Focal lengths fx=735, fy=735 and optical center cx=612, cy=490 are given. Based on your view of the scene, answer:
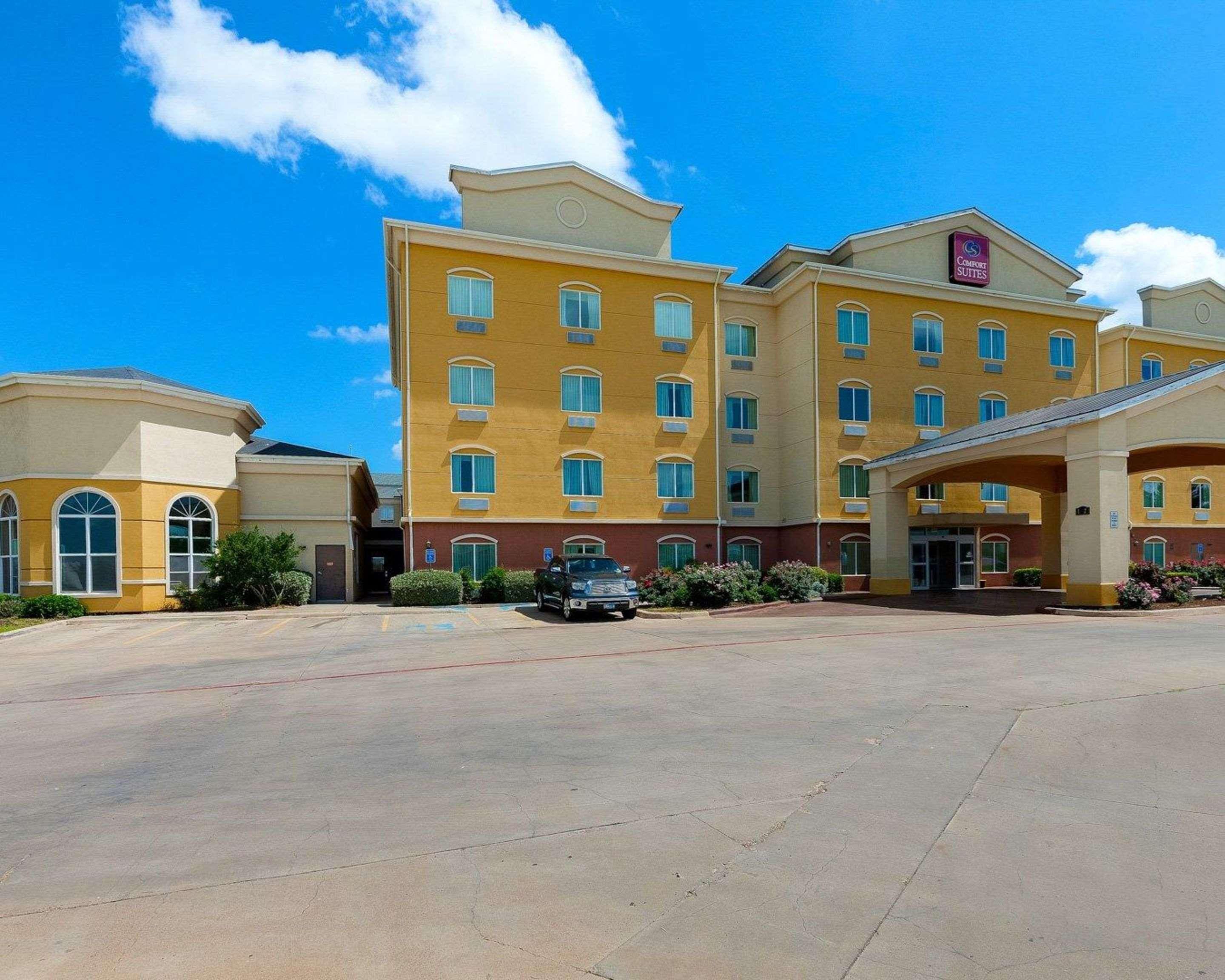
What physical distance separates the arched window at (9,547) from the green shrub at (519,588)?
595 inches

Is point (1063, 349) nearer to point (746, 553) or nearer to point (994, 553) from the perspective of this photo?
point (994, 553)

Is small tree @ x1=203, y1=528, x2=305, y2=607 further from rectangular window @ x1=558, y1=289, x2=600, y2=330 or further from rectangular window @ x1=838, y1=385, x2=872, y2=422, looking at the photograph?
rectangular window @ x1=838, y1=385, x2=872, y2=422

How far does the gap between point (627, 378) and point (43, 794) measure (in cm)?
2505

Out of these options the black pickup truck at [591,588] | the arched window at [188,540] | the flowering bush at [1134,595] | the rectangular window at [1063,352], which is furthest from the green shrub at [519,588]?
the rectangular window at [1063,352]

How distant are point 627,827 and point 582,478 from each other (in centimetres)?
2402

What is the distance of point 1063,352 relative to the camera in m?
34.2

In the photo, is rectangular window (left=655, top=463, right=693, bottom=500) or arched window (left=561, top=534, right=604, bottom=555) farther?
rectangular window (left=655, top=463, right=693, bottom=500)

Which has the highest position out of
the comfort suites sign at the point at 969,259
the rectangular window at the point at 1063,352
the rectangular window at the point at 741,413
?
the comfort suites sign at the point at 969,259

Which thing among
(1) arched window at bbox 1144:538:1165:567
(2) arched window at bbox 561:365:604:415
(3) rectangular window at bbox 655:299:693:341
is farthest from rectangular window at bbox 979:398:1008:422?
(2) arched window at bbox 561:365:604:415

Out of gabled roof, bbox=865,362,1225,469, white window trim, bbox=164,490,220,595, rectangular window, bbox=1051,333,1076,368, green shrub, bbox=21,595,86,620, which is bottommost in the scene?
green shrub, bbox=21,595,86,620

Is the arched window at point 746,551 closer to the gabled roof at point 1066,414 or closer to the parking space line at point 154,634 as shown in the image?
the gabled roof at point 1066,414

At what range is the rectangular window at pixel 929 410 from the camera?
32094 mm

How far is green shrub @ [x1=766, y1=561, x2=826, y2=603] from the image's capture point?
2445 cm

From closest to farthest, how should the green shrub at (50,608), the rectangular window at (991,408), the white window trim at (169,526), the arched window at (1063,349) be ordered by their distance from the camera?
the green shrub at (50,608) < the white window trim at (169,526) < the rectangular window at (991,408) < the arched window at (1063,349)
